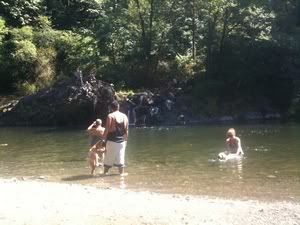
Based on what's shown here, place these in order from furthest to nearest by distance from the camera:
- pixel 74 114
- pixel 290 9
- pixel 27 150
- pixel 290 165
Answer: pixel 290 9
pixel 74 114
pixel 27 150
pixel 290 165

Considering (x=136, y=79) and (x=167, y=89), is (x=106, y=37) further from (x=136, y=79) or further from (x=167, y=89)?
(x=167, y=89)

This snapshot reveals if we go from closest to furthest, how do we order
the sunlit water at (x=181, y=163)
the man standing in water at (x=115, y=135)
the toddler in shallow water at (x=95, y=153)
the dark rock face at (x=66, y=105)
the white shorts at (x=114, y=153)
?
1. the sunlit water at (x=181, y=163)
2. the man standing in water at (x=115, y=135)
3. the white shorts at (x=114, y=153)
4. the toddler in shallow water at (x=95, y=153)
5. the dark rock face at (x=66, y=105)

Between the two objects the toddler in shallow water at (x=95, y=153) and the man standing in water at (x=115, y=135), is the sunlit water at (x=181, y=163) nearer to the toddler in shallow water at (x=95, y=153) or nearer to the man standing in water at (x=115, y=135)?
the toddler in shallow water at (x=95, y=153)

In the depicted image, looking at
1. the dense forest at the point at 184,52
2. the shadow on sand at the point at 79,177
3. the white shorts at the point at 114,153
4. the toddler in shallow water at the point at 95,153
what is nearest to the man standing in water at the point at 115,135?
the white shorts at the point at 114,153

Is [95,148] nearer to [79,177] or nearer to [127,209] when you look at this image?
[79,177]

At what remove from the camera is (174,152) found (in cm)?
2212

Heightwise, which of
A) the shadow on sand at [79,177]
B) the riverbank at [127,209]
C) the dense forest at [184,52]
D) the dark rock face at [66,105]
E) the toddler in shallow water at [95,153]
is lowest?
the riverbank at [127,209]

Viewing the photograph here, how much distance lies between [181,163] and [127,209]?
7951 mm

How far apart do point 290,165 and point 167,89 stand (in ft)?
83.1

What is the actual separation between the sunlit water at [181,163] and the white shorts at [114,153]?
47cm

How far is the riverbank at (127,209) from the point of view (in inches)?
393

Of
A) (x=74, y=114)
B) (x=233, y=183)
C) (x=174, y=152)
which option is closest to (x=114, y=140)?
(x=233, y=183)

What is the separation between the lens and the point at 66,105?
38094 millimetres

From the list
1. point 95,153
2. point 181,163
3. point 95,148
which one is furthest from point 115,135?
point 181,163
